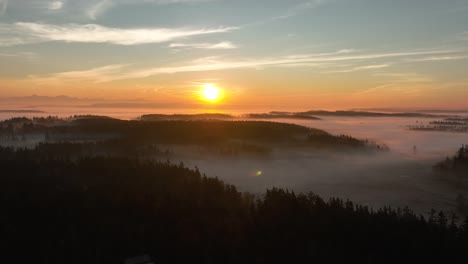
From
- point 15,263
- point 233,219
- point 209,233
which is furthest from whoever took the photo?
point 233,219

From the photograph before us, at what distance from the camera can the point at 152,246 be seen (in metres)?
77.6

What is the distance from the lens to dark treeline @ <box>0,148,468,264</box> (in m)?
75.5

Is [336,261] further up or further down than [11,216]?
further down

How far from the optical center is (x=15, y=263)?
229 ft

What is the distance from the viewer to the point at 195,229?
87562mm

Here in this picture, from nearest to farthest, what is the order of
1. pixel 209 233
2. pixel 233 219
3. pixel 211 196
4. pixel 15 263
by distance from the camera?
pixel 15 263 → pixel 209 233 → pixel 233 219 → pixel 211 196

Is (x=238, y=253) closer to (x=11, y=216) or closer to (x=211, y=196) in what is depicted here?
(x=211, y=196)

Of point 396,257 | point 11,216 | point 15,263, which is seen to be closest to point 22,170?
point 11,216

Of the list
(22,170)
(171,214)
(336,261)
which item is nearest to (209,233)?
(171,214)

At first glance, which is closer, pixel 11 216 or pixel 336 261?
pixel 336 261

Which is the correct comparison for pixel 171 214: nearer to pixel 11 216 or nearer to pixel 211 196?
pixel 211 196

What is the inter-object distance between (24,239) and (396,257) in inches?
2801

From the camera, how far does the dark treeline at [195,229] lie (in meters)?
75.5

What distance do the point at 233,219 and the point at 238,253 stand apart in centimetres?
1941
